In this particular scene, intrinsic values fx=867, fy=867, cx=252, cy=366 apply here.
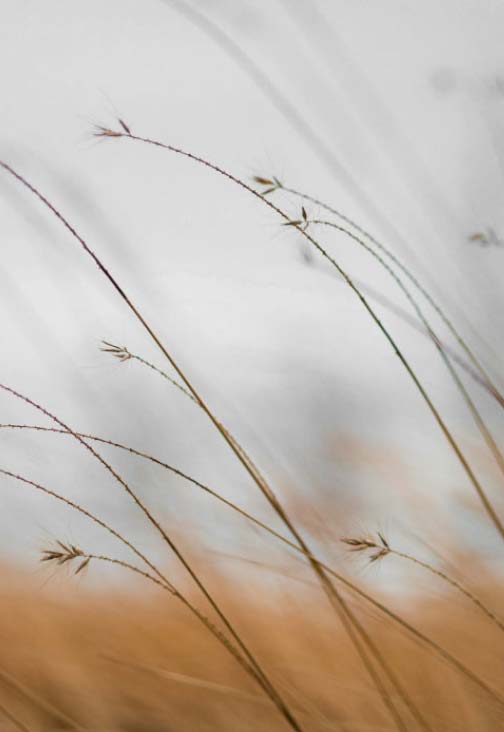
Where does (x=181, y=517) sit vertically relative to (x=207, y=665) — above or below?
above

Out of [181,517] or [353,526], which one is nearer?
[353,526]

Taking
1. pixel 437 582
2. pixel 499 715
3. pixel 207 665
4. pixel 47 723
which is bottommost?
pixel 47 723

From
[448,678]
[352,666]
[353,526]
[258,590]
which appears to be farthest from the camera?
[258,590]

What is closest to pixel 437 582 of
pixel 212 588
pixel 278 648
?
pixel 278 648

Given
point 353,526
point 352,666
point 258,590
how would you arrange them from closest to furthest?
point 353,526
point 352,666
point 258,590

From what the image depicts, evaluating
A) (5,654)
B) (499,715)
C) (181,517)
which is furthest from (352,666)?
(5,654)

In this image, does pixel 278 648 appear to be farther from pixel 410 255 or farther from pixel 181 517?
pixel 410 255

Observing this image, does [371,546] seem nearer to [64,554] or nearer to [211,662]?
[64,554]

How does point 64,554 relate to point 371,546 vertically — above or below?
below

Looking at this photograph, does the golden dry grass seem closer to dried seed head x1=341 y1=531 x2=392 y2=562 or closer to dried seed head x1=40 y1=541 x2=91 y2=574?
dried seed head x1=40 y1=541 x2=91 y2=574

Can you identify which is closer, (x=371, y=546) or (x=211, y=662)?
(x=371, y=546)

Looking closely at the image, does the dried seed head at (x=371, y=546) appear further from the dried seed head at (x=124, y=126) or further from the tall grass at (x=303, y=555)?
the dried seed head at (x=124, y=126)
